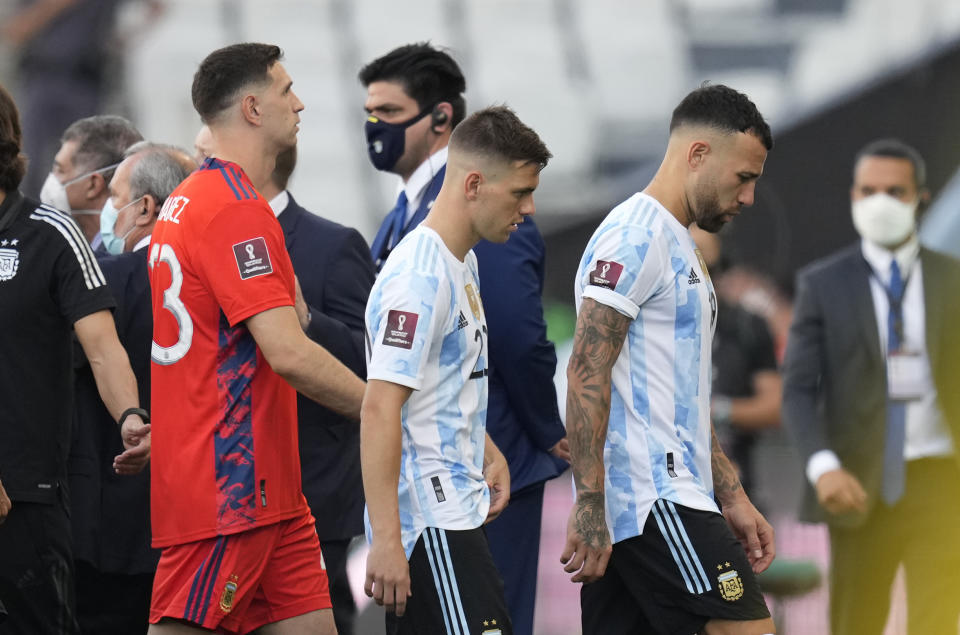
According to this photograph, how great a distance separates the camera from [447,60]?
5.08m

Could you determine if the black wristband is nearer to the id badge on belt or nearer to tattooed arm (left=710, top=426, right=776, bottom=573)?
tattooed arm (left=710, top=426, right=776, bottom=573)

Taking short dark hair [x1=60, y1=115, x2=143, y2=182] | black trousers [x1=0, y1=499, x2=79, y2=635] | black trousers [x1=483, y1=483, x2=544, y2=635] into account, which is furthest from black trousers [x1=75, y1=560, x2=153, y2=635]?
short dark hair [x1=60, y1=115, x2=143, y2=182]

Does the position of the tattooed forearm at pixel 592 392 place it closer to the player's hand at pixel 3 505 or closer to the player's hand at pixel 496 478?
the player's hand at pixel 496 478

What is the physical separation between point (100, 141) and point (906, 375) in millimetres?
3290

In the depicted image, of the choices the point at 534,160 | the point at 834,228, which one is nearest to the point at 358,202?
the point at 834,228

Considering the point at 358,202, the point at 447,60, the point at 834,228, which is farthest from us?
the point at 358,202

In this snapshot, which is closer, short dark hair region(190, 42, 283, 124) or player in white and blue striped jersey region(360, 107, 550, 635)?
player in white and blue striped jersey region(360, 107, 550, 635)

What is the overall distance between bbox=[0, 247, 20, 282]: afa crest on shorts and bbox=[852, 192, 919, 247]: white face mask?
11.8 ft

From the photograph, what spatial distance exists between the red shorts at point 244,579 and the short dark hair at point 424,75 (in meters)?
1.79

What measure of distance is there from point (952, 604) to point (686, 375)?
7.75 ft

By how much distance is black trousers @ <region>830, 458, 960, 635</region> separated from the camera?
5.43m


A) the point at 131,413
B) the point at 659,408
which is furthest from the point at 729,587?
the point at 131,413

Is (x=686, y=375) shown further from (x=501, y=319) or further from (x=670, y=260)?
(x=501, y=319)

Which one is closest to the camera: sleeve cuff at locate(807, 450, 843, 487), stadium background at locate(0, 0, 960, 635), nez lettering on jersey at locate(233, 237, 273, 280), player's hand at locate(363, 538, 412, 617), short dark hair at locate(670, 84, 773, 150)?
player's hand at locate(363, 538, 412, 617)
